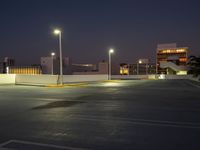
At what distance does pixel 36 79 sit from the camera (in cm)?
3394

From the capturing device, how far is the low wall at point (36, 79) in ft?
107

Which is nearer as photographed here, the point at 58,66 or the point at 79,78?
the point at 79,78

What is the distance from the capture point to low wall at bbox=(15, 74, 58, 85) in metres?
32.7

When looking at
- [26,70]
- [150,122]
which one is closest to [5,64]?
[26,70]

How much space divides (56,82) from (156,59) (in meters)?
112

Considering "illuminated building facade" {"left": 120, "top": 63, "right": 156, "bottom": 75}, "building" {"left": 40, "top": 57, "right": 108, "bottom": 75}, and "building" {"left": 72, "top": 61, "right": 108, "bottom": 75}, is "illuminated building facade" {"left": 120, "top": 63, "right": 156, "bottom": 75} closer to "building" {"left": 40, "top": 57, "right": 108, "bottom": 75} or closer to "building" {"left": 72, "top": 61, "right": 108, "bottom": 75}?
"building" {"left": 72, "top": 61, "right": 108, "bottom": 75}

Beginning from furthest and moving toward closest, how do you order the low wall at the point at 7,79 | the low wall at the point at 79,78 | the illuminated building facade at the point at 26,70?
the illuminated building facade at the point at 26,70
the low wall at the point at 79,78
the low wall at the point at 7,79

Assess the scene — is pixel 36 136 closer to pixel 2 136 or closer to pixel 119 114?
pixel 2 136

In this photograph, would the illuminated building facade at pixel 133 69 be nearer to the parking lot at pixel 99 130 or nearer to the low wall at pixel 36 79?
the low wall at pixel 36 79

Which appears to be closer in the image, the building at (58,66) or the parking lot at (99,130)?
the parking lot at (99,130)

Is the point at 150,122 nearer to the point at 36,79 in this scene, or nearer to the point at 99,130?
the point at 99,130

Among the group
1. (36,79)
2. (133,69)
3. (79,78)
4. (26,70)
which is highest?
(133,69)

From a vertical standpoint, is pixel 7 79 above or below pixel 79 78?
above

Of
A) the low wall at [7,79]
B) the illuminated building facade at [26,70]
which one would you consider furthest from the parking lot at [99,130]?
the illuminated building facade at [26,70]
